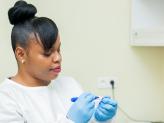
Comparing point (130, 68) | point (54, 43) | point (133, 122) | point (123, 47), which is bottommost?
point (133, 122)

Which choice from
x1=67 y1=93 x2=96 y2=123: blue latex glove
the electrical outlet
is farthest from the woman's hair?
the electrical outlet

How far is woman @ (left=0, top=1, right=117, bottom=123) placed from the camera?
45.8 inches

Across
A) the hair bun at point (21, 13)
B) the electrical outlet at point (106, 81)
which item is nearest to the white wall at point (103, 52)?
the electrical outlet at point (106, 81)

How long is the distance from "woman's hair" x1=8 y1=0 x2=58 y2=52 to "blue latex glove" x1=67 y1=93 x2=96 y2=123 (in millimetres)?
246

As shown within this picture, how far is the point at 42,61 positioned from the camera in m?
1.19

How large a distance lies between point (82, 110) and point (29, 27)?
0.39 metres

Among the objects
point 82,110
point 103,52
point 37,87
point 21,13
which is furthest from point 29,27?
point 103,52

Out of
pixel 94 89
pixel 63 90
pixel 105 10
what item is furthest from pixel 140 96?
pixel 63 90

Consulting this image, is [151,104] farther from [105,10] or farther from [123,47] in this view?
[105,10]

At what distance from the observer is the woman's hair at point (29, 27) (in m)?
1.17

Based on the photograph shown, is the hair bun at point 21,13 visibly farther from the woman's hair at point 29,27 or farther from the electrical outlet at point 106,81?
the electrical outlet at point 106,81

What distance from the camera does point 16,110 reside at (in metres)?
1.14

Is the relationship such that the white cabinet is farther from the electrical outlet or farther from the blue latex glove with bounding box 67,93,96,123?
the blue latex glove with bounding box 67,93,96,123

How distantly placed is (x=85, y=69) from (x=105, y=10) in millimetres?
386
